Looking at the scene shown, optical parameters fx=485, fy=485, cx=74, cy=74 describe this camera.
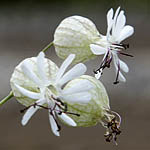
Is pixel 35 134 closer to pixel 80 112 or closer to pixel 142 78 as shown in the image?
pixel 142 78

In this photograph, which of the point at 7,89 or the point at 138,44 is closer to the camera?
the point at 7,89

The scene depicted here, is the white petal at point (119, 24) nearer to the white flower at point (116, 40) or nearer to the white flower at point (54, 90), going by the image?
the white flower at point (116, 40)

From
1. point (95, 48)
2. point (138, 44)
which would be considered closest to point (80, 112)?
point (95, 48)

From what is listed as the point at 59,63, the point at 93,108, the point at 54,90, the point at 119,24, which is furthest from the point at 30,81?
the point at 59,63

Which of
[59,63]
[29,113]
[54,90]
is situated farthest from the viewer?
[59,63]

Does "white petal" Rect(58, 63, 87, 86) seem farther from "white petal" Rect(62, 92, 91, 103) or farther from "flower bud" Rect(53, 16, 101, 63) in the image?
"flower bud" Rect(53, 16, 101, 63)

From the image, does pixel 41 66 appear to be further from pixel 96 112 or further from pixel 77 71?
pixel 96 112

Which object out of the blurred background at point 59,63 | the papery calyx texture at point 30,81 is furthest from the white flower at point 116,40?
the blurred background at point 59,63
